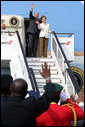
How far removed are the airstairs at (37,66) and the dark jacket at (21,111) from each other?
4.57m

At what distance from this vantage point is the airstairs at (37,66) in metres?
8.27

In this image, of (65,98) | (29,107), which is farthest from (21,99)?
(65,98)

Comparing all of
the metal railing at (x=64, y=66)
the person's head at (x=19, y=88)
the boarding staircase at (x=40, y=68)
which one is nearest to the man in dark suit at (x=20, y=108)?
the person's head at (x=19, y=88)

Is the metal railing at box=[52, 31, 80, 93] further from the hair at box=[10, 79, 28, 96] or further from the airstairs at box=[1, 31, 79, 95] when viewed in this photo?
the hair at box=[10, 79, 28, 96]

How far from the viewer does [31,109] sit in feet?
9.15

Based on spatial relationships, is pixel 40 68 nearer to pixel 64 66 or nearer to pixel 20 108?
pixel 64 66

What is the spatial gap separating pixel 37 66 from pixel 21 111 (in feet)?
23.1

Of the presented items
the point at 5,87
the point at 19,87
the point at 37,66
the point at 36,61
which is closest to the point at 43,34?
the point at 36,61

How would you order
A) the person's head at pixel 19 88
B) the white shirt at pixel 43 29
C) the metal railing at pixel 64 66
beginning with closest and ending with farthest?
1. the person's head at pixel 19 88
2. the metal railing at pixel 64 66
3. the white shirt at pixel 43 29

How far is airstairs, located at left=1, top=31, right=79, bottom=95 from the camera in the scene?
8.27 meters

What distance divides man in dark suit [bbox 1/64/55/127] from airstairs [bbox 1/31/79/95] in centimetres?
451

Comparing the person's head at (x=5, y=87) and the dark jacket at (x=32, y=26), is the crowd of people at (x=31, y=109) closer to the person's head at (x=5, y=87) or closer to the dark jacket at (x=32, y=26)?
the person's head at (x=5, y=87)

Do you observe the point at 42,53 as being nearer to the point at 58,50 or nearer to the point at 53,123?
the point at 58,50

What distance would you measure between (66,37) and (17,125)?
9227 mm
